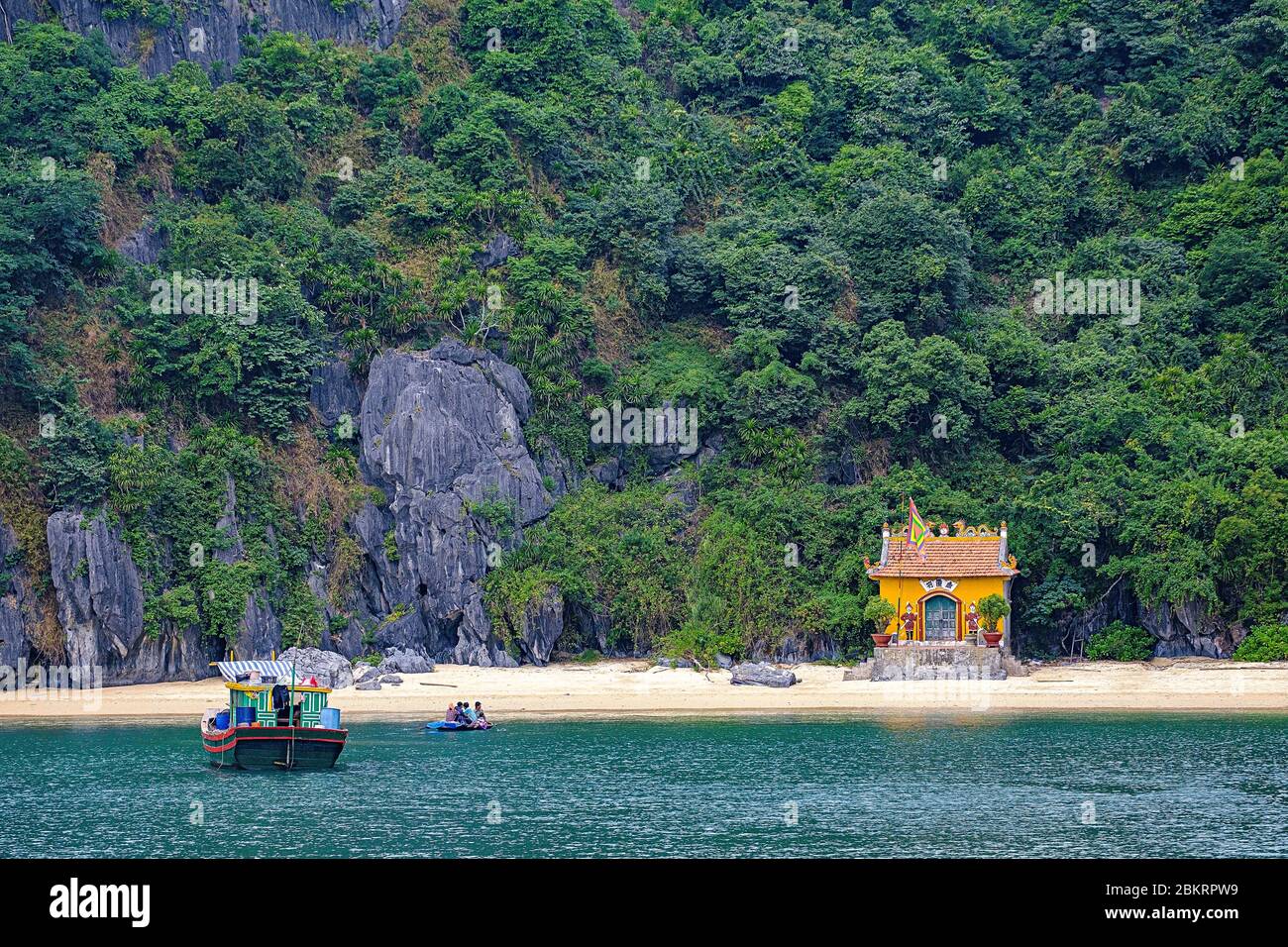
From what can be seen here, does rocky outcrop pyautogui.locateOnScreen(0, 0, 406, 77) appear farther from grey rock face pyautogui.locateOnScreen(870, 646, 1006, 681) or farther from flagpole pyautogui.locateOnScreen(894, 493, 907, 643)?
grey rock face pyautogui.locateOnScreen(870, 646, 1006, 681)

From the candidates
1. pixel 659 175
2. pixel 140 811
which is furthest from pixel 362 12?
pixel 140 811

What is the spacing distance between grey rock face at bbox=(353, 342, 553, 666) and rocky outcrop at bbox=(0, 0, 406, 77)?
55.7 ft

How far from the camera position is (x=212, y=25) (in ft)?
191

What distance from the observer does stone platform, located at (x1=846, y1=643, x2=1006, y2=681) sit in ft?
142

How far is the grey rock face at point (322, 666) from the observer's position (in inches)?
1719

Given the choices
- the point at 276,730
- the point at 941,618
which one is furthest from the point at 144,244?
the point at 941,618

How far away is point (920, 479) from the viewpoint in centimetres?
4794

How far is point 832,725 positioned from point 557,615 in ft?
37.4

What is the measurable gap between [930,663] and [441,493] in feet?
50.7

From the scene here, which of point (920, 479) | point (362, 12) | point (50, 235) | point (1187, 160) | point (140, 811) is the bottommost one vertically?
point (140, 811)

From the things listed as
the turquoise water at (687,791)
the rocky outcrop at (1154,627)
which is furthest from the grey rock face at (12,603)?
the rocky outcrop at (1154,627)

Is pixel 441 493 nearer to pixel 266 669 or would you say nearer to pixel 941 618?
pixel 266 669

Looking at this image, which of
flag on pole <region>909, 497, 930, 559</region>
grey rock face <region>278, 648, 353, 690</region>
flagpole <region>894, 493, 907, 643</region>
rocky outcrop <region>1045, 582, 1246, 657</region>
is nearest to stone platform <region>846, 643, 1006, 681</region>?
flagpole <region>894, 493, 907, 643</region>
